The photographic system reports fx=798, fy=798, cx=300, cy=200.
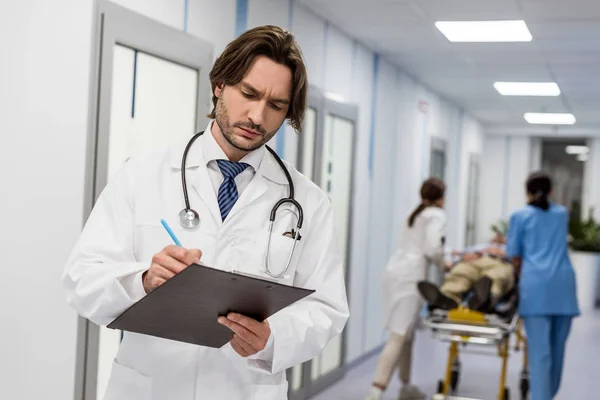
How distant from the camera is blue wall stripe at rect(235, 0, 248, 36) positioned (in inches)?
158

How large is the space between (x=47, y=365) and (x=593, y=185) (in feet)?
37.5

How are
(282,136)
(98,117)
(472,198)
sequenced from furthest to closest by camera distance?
(472,198) → (282,136) → (98,117)

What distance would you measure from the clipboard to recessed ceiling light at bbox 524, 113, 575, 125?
922cm

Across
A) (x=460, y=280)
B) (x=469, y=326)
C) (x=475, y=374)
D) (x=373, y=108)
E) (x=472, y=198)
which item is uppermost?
(x=373, y=108)

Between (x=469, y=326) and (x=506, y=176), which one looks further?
(x=506, y=176)

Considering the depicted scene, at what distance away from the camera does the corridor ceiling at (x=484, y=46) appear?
4.66 meters

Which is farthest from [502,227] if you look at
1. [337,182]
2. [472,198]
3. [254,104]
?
[254,104]

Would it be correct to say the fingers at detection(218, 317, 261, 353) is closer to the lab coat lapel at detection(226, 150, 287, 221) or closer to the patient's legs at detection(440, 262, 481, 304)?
the lab coat lapel at detection(226, 150, 287, 221)

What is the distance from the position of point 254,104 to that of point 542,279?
349 cm

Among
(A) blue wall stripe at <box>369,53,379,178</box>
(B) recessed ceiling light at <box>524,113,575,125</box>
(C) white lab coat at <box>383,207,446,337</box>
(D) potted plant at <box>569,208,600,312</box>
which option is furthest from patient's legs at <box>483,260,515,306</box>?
(D) potted plant at <box>569,208,600,312</box>

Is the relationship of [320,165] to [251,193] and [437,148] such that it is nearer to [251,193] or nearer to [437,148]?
[251,193]

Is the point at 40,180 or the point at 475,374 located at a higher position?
the point at 40,180

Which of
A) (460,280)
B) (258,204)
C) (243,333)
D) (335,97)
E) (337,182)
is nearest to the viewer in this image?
(243,333)

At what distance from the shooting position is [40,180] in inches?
104
